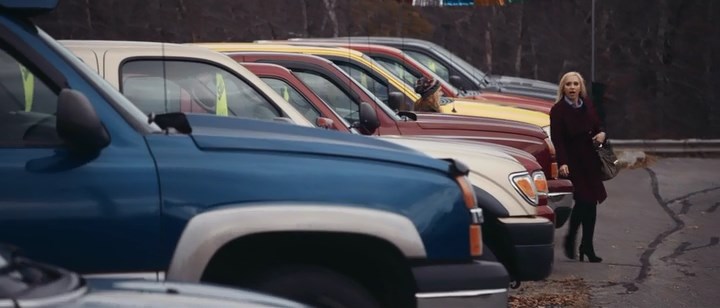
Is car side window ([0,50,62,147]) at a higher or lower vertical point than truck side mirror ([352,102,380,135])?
higher

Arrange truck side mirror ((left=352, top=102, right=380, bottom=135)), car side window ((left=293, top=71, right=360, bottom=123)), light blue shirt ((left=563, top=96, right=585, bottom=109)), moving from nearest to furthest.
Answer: truck side mirror ((left=352, top=102, right=380, bottom=135))
car side window ((left=293, top=71, right=360, bottom=123))
light blue shirt ((left=563, top=96, right=585, bottom=109))

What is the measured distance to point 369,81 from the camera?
1302cm

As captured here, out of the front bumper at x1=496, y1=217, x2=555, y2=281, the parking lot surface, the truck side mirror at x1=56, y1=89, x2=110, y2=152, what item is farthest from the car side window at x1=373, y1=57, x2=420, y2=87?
the truck side mirror at x1=56, y1=89, x2=110, y2=152

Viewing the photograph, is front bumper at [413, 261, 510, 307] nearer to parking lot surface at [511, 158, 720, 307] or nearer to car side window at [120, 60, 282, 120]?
car side window at [120, 60, 282, 120]

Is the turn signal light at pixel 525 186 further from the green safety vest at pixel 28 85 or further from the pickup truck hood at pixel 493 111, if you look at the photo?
the pickup truck hood at pixel 493 111

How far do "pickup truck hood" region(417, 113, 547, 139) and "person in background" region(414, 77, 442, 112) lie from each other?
138 cm

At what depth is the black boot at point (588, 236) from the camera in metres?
11.1

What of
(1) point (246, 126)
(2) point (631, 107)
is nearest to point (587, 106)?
(1) point (246, 126)

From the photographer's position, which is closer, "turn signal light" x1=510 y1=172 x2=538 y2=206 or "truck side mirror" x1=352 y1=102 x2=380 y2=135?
"turn signal light" x1=510 y1=172 x2=538 y2=206

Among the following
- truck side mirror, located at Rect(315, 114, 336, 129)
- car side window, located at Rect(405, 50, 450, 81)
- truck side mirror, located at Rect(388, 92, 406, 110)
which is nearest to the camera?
truck side mirror, located at Rect(315, 114, 336, 129)

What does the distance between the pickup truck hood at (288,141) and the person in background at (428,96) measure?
21.6ft

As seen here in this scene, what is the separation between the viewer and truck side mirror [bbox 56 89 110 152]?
5.10 metres

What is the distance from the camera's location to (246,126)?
6117 millimetres

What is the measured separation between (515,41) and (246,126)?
1964 centimetres
